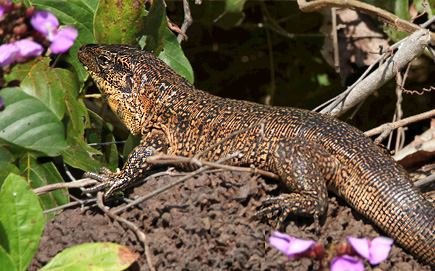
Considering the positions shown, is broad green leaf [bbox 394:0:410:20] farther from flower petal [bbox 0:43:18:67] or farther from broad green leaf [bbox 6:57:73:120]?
flower petal [bbox 0:43:18:67]

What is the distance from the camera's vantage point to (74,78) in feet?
11.4

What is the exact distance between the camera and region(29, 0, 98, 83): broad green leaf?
3.58 metres

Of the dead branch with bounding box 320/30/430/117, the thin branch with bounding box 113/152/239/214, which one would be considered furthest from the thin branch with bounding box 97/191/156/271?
the dead branch with bounding box 320/30/430/117

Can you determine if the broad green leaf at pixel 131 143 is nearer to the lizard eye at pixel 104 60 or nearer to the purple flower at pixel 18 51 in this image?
the lizard eye at pixel 104 60

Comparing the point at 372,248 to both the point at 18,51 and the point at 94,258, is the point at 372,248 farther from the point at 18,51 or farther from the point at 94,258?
the point at 18,51

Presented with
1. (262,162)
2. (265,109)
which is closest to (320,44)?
(265,109)

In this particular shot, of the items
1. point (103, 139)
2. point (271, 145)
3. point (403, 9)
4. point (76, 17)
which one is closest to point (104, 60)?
point (76, 17)

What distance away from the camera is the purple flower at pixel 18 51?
205 centimetres

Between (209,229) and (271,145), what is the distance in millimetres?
714

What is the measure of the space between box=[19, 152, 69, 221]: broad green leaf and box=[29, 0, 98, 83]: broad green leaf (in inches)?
31.2

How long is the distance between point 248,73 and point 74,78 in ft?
7.40

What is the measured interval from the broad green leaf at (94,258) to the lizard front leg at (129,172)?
0.57 m

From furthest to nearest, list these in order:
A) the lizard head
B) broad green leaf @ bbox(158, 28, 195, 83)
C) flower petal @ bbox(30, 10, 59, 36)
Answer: broad green leaf @ bbox(158, 28, 195, 83) → the lizard head → flower petal @ bbox(30, 10, 59, 36)

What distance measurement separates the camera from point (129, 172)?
323 cm
